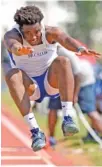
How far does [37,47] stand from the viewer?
13.1ft

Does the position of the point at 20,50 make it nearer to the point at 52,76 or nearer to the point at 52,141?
the point at 52,76

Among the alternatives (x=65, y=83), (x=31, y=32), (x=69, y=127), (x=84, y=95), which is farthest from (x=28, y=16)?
(x=84, y=95)

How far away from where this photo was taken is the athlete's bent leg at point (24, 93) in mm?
3920

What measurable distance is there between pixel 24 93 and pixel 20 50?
0.35 m

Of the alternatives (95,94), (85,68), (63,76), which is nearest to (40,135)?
(63,76)

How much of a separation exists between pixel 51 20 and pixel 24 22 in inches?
103

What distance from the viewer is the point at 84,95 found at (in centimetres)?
585

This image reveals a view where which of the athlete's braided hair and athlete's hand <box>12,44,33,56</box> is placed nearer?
athlete's hand <box>12,44,33,56</box>

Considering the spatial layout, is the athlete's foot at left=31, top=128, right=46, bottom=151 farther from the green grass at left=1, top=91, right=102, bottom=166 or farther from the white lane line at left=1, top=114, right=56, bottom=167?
the green grass at left=1, top=91, right=102, bottom=166

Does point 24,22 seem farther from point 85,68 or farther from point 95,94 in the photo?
point 95,94

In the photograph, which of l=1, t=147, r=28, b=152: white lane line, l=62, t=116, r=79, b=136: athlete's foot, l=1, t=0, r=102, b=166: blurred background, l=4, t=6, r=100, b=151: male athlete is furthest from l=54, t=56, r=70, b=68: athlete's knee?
l=1, t=147, r=28, b=152: white lane line

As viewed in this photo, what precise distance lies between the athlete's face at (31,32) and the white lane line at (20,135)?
200 centimetres

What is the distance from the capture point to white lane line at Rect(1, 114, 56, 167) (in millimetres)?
5992

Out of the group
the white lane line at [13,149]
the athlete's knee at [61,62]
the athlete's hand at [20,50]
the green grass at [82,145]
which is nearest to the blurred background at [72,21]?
the green grass at [82,145]
